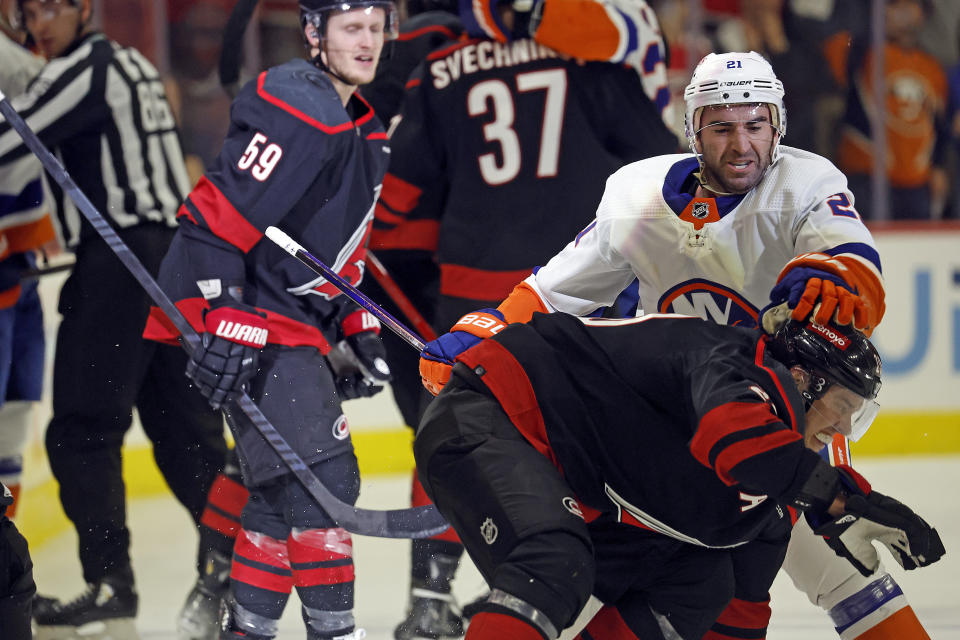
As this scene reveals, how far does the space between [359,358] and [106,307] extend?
0.73 m

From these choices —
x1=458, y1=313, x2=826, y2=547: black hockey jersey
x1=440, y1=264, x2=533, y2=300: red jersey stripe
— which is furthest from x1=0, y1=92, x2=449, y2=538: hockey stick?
x1=440, y1=264, x2=533, y2=300: red jersey stripe

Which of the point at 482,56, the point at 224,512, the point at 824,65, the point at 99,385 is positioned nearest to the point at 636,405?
the point at 224,512

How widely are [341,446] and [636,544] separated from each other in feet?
2.06

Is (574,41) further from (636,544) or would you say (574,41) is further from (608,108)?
(636,544)

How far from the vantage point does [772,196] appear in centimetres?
214

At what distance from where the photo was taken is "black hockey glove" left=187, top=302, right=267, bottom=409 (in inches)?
92.9

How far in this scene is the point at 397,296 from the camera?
3.41 meters

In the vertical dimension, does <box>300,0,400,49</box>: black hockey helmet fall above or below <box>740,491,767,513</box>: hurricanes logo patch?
above

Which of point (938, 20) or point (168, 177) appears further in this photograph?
point (938, 20)

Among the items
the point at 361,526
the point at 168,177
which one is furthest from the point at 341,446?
the point at 168,177

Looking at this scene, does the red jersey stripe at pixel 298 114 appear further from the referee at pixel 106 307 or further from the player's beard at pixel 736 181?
the referee at pixel 106 307

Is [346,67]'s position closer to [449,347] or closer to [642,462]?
[449,347]

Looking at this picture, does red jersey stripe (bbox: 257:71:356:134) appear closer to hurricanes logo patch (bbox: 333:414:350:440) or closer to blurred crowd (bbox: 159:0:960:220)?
hurricanes logo patch (bbox: 333:414:350:440)

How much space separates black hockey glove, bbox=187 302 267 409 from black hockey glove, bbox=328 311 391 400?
298 millimetres
